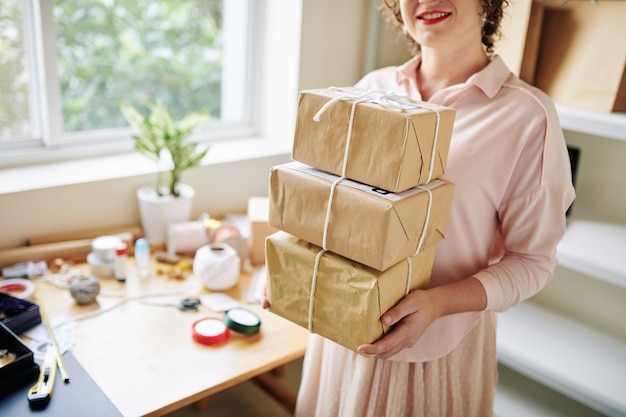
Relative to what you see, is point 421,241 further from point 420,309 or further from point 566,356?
point 566,356

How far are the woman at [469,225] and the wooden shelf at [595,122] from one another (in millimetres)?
436

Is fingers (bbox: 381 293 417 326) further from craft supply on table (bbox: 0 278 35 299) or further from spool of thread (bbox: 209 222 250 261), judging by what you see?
craft supply on table (bbox: 0 278 35 299)

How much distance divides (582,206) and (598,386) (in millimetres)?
578

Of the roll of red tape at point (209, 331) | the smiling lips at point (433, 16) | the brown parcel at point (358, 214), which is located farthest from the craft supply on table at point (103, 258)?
the smiling lips at point (433, 16)

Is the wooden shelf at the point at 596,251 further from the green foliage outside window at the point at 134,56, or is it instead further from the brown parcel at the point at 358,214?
the green foliage outside window at the point at 134,56

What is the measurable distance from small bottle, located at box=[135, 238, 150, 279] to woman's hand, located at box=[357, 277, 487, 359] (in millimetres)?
817

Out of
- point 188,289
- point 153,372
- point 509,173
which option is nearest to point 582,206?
point 509,173

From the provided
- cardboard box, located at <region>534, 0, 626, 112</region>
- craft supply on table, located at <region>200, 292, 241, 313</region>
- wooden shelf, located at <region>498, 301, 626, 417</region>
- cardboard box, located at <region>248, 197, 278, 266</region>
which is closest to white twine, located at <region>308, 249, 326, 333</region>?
craft supply on table, located at <region>200, 292, 241, 313</region>

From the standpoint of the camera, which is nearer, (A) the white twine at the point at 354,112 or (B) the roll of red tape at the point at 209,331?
(A) the white twine at the point at 354,112

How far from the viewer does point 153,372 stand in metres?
1.21

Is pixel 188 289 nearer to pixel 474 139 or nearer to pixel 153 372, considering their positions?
pixel 153 372

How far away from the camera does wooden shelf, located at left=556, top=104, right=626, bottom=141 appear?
1443 millimetres

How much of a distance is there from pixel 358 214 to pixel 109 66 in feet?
5.14

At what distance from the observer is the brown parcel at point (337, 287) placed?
0.94 metres
